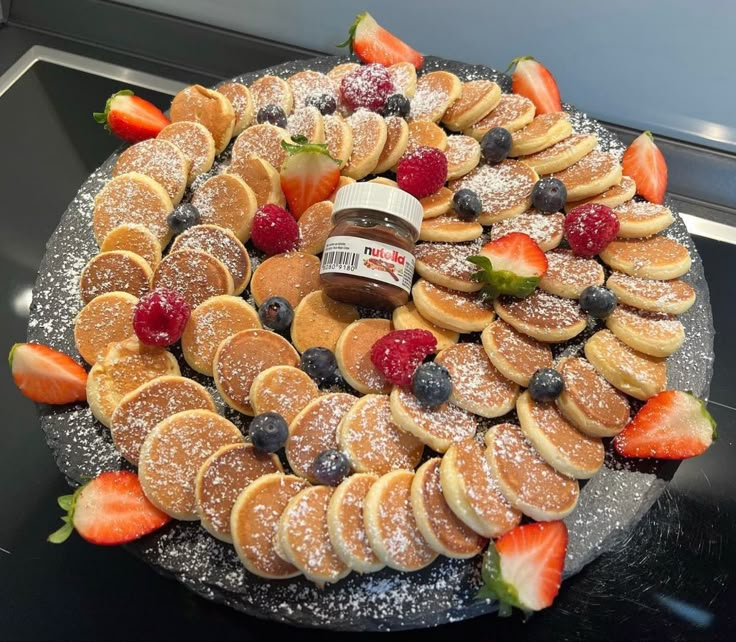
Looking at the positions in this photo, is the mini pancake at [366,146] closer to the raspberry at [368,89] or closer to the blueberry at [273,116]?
the raspberry at [368,89]

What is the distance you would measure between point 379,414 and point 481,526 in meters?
0.32

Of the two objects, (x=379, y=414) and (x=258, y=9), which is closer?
(x=379, y=414)

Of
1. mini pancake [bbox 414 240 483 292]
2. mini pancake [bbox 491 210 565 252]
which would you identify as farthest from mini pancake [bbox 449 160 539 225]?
mini pancake [bbox 414 240 483 292]

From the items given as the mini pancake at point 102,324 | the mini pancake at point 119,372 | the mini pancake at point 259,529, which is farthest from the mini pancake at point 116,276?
the mini pancake at point 259,529

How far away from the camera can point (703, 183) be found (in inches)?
90.4

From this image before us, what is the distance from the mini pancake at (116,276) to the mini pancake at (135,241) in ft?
0.15

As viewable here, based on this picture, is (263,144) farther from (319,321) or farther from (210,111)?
(319,321)

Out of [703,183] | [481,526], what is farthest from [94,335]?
[703,183]

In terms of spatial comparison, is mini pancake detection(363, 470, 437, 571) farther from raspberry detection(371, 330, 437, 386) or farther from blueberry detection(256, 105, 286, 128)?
blueberry detection(256, 105, 286, 128)

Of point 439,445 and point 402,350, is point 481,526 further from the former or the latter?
point 402,350

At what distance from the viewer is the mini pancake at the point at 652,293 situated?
1.58 metres

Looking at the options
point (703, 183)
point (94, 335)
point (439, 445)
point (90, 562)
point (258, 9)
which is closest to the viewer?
point (439, 445)

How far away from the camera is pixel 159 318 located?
1.48m

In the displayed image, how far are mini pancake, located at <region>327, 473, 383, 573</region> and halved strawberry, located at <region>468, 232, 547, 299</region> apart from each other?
0.55 metres
